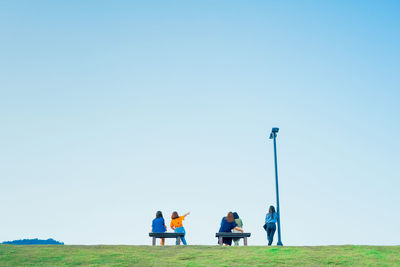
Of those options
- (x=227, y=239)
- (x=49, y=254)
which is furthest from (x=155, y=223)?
(x=49, y=254)

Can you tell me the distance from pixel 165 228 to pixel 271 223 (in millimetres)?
4969

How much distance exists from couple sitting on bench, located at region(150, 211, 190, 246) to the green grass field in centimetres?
453

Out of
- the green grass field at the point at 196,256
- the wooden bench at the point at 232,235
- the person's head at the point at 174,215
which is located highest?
the person's head at the point at 174,215

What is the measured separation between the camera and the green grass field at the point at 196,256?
50.9 ft

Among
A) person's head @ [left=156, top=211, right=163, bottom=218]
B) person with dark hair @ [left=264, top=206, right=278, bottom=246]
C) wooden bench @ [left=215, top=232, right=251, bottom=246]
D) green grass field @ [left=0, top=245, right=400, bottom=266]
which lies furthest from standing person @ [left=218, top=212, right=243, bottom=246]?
green grass field @ [left=0, top=245, right=400, bottom=266]

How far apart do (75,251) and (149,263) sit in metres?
3.33

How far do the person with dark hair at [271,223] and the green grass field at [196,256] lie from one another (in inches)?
202

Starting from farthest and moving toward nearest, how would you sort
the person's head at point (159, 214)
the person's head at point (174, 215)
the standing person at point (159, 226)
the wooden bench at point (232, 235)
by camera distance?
the person's head at point (174, 215) < the person's head at point (159, 214) < the standing person at point (159, 226) < the wooden bench at point (232, 235)

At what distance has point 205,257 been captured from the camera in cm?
1655

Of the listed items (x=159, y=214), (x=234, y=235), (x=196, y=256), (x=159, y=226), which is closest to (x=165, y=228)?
(x=159, y=226)

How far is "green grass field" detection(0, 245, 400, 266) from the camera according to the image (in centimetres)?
1551

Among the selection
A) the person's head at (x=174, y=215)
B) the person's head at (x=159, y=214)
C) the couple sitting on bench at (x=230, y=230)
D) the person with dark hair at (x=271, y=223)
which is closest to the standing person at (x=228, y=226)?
the couple sitting on bench at (x=230, y=230)

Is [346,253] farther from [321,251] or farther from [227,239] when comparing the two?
[227,239]

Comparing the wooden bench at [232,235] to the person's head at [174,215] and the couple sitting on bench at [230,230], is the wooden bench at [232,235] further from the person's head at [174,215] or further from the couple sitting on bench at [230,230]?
the person's head at [174,215]
